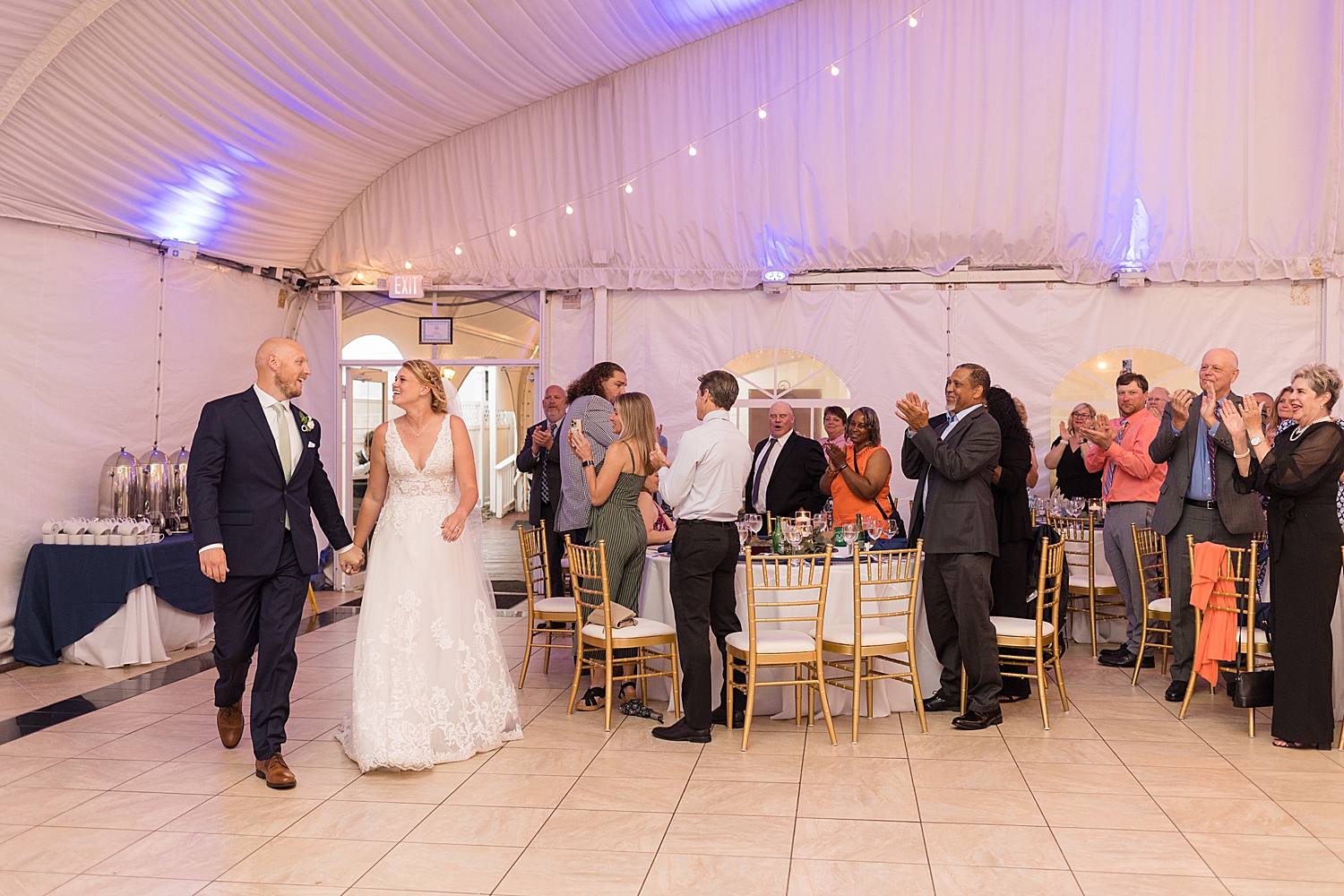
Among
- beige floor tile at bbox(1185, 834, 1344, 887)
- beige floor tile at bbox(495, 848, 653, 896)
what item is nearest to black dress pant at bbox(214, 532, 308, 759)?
beige floor tile at bbox(495, 848, 653, 896)

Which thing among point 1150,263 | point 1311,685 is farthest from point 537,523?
point 1150,263

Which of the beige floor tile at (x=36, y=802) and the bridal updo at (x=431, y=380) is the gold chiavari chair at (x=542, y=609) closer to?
the bridal updo at (x=431, y=380)

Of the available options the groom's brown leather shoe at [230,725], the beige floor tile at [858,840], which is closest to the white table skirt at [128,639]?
the groom's brown leather shoe at [230,725]

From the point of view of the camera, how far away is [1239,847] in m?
3.62

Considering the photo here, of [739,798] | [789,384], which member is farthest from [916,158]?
[739,798]

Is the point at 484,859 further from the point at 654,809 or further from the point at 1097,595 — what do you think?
the point at 1097,595

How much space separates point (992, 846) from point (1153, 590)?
3.71 meters

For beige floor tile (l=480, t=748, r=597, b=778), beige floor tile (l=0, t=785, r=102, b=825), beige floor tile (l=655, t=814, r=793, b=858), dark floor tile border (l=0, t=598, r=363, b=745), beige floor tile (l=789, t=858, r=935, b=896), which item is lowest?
dark floor tile border (l=0, t=598, r=363, b=745)

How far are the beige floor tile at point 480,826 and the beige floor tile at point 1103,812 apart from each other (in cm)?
189

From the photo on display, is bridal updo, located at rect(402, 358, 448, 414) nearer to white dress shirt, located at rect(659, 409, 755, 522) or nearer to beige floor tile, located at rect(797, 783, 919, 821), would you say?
white dress shirt, located at rect(659, 409, 755, 522)

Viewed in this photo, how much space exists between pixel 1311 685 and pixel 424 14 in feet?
21.4

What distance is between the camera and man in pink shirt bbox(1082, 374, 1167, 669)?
6.68 metres

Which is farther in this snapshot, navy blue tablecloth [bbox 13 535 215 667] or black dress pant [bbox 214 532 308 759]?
navy blue tablecloth [bbox 13 535 215 667]

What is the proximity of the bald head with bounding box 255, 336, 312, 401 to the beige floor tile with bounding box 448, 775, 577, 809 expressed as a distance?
69.1 inches
